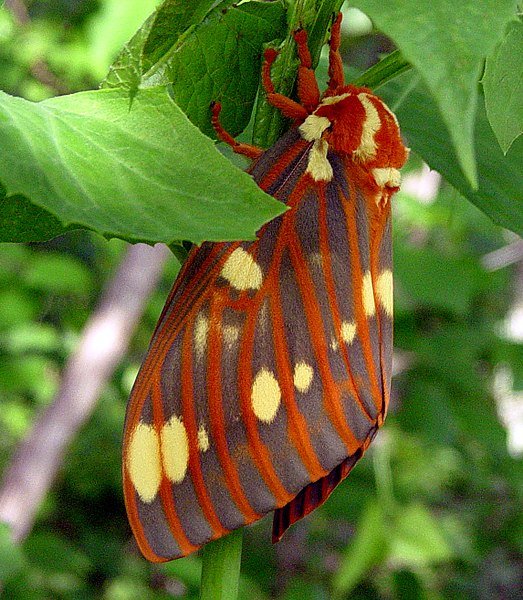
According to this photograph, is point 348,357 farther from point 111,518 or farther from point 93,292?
point 111,518

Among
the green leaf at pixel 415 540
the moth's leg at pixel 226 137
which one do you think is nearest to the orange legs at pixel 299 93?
the moth's leg at pixel 226 137

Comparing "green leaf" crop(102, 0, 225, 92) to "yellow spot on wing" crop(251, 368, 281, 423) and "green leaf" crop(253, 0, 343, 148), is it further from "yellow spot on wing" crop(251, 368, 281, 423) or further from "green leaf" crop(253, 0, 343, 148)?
"yellow spot on wing" crop(251, 368, 281, 423)

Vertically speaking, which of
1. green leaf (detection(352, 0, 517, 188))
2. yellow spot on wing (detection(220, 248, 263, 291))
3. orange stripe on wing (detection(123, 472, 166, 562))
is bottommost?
orange stripe on wing (detection(123, 472, 166, 562))

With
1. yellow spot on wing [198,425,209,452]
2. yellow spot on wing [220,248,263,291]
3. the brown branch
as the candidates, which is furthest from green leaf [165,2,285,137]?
the brown branch

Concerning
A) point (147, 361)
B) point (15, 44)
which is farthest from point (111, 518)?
point (147, 361)

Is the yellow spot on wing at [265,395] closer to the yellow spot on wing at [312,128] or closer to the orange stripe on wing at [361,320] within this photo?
the orange stripe on wing at [361,320]

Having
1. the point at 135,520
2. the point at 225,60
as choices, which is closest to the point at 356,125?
the point at 225,60
